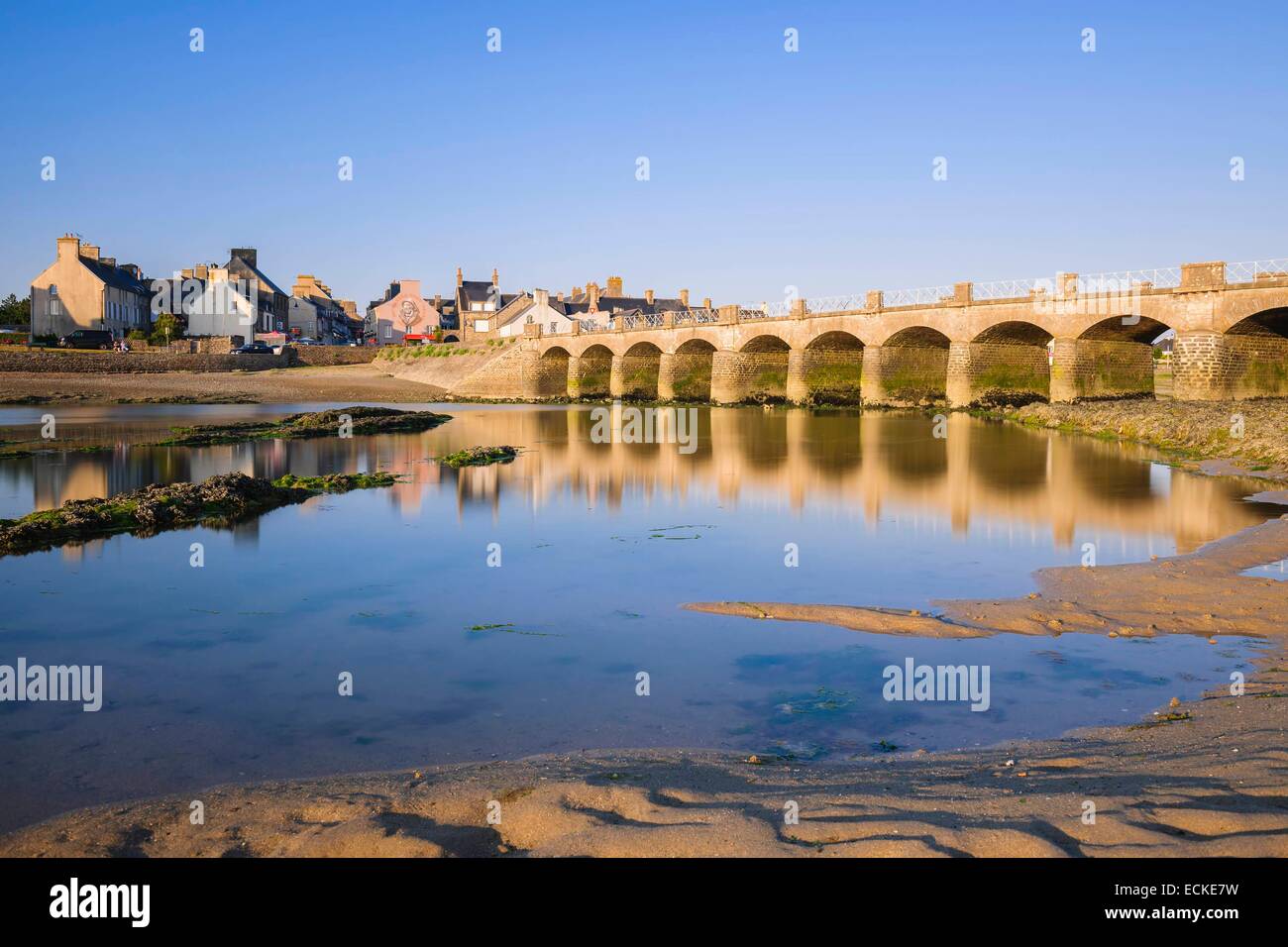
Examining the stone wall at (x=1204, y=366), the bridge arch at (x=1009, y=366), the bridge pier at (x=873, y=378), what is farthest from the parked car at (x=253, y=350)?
the stone wall at (x=1204, y=366)

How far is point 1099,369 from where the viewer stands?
46594 mm

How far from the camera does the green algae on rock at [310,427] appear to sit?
33.5 metres

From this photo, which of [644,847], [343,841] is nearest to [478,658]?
[343,841]

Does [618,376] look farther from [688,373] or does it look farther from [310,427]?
[310,427]

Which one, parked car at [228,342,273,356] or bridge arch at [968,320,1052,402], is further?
parked car at [228,342,273,356]

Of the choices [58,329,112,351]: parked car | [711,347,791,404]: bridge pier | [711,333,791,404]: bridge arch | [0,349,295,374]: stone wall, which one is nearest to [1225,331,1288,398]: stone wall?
[711,333,791,404]: bridge arch

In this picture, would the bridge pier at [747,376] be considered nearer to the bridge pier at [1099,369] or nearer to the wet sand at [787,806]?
the bridge pier at [1099,369]

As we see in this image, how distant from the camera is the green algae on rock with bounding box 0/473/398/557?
15.9 metres

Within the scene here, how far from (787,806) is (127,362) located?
246 ft

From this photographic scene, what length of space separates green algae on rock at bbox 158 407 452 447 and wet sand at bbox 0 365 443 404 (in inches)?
817

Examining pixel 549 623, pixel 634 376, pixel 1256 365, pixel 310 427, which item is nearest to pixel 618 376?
pixel 634 376

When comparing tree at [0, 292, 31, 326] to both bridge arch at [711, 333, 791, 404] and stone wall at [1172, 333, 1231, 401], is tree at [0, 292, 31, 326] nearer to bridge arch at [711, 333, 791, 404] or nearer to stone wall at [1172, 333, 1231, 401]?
bridge arch at [711, 333, 791, 404]
